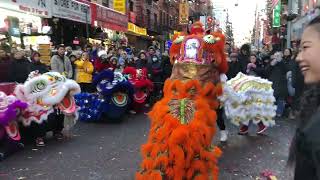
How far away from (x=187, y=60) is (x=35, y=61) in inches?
262

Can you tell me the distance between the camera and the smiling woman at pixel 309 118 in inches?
58.4

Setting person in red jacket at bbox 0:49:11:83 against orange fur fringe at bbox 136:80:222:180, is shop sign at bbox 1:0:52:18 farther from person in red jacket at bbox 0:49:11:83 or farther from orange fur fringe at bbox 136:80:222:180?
orange fur fringe at bbox 136:80:222:180

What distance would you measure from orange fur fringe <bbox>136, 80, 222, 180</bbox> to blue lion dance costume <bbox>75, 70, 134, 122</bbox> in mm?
5825

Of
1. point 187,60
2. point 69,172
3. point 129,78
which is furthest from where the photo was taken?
point 129,78

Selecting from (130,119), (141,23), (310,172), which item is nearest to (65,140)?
(130,119)

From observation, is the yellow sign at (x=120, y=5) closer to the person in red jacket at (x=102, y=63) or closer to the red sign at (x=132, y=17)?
the red sign at (x=132, y=17)

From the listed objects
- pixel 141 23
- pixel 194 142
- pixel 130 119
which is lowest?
pixel 130 119

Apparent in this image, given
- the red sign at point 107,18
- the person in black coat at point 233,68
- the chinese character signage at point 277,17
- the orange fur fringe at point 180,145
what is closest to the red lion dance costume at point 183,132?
the orange fur fringe at point 180,145

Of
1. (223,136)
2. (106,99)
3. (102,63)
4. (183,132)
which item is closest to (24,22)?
(102,63)

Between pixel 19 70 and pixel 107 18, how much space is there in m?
15.8

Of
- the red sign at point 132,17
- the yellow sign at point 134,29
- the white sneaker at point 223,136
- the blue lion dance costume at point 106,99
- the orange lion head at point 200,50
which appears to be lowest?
the white sneaker at point 223,136

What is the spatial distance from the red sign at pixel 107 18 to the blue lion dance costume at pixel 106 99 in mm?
12142

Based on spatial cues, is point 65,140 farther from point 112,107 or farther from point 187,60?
point 187,60

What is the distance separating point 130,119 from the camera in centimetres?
1150
